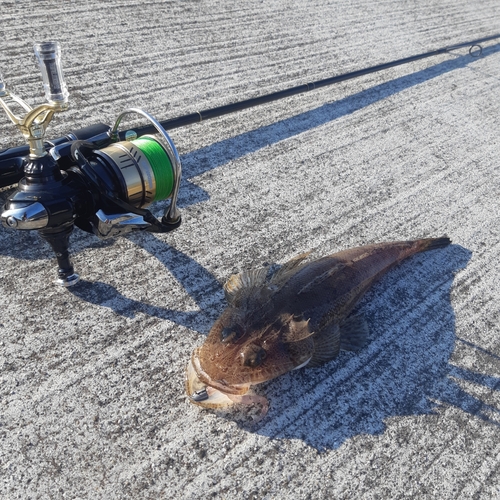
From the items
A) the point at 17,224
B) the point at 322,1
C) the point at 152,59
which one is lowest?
the point at 17,224

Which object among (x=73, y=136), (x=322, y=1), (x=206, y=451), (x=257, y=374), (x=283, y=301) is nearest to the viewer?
(x=206, y=451)

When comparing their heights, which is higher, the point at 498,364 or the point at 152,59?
the point at 152,59

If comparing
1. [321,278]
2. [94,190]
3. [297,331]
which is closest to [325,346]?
[297,331]

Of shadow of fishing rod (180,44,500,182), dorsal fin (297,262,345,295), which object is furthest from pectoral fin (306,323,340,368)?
shadow of fishing rod (180,44,500,182)

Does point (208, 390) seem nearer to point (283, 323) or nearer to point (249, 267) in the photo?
point (283, 323)

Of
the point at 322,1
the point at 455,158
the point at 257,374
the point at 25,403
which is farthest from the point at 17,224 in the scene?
the point at 322,1

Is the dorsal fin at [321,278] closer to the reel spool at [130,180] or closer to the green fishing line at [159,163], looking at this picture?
the reel spool at [130,180]

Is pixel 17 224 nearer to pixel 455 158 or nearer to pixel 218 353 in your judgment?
pixel 218 353
